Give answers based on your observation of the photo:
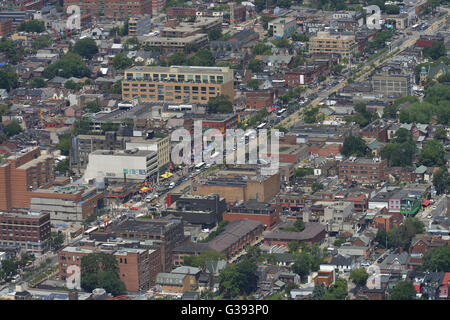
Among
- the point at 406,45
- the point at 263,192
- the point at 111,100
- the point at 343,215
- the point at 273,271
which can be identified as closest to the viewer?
the point at 273,271

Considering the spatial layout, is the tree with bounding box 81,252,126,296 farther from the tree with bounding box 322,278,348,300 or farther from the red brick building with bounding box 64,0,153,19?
the red brick building with bounding box 64,0,153,19

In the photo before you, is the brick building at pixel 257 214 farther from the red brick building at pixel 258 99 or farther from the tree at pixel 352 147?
the red brick building at pixel 258 99

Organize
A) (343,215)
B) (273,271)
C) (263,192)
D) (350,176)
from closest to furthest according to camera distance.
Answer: (273,271) < (343,215) < (263,192) < (350,176)

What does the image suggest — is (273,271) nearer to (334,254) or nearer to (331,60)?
(334,254)

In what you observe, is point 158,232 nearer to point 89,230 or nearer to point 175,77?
point 89,230

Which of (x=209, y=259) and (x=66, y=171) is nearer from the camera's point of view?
(x=209, y=259)

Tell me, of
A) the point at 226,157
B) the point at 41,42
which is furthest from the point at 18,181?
→ the point at 41,42

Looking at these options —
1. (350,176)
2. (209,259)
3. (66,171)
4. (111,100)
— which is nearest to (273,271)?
(209,259)
